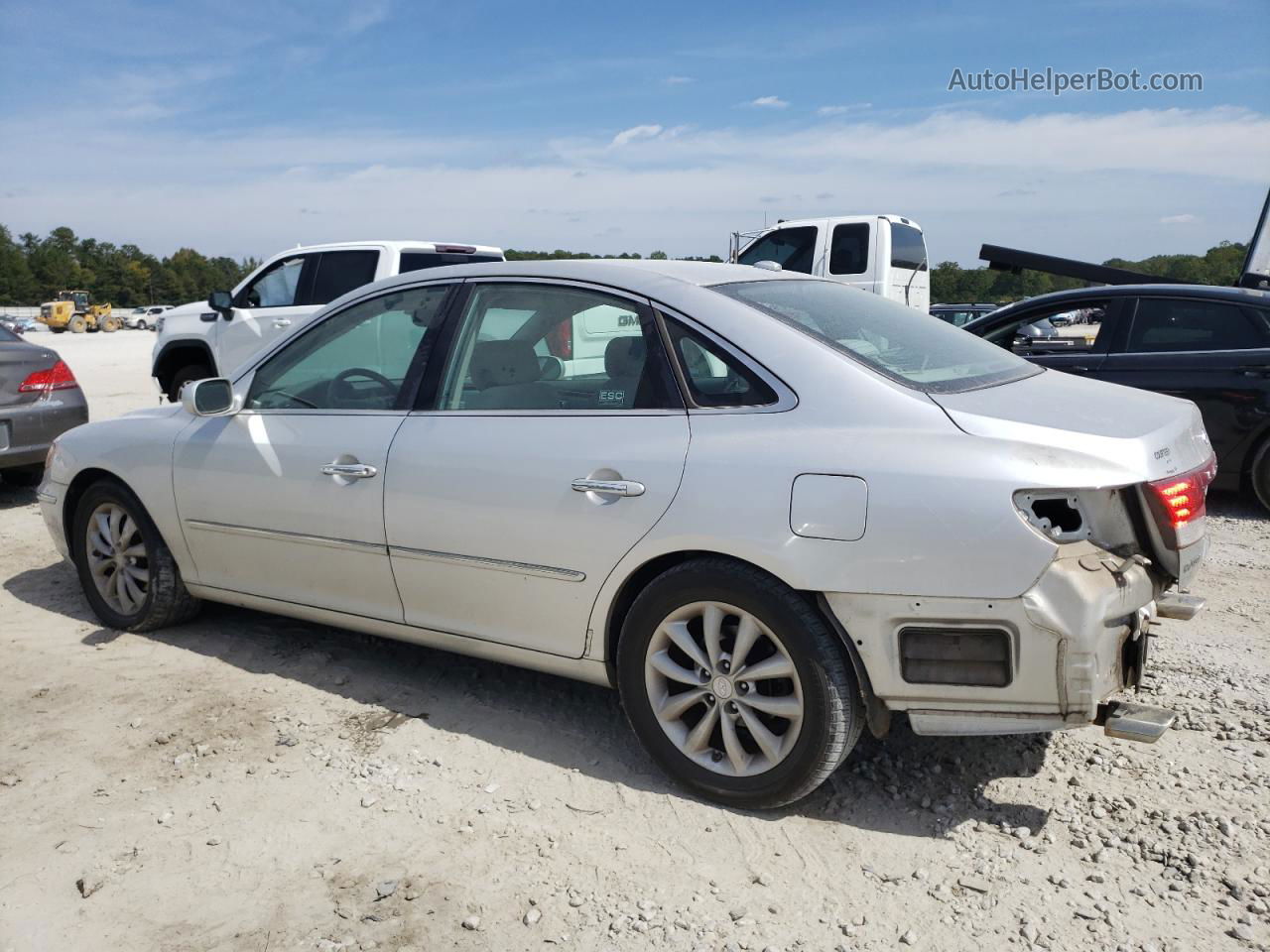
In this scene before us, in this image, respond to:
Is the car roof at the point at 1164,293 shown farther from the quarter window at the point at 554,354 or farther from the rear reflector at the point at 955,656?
the rear reflector at the point at 955,656

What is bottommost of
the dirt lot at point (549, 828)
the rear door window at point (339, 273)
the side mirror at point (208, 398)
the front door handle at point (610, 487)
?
the dirt lot at point (549, 828)

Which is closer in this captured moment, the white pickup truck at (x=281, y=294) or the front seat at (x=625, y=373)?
the front seat at (x=625, y=373)

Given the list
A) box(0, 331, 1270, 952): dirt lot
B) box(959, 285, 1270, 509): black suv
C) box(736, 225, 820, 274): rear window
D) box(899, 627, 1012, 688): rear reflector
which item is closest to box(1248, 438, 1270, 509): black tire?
box(959, 285, 1270, 509): black suv

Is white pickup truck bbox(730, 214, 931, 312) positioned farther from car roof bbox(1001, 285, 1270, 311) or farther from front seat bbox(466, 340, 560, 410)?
front seat bbox(466, 340, 560, 410)

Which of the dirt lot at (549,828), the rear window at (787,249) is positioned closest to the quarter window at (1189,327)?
the dirt lot at (549,828)

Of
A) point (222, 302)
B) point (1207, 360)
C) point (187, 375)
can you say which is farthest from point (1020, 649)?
point (187, 375)

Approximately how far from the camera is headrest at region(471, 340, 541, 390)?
11.9 ft

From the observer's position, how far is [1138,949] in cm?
→ 245

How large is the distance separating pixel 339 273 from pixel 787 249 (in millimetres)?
6087

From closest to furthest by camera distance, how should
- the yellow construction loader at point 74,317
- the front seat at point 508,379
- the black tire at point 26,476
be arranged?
the front seat at point 508,379 → the black tire at point 26,476 → the yellow construction loader at point 74,317

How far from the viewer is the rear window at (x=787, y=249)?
1338 centimetres

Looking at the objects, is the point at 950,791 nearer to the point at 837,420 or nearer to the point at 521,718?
the point at 837,420

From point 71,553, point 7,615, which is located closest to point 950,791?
point 71,553

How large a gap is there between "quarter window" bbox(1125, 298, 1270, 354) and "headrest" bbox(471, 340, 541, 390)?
5.55m
